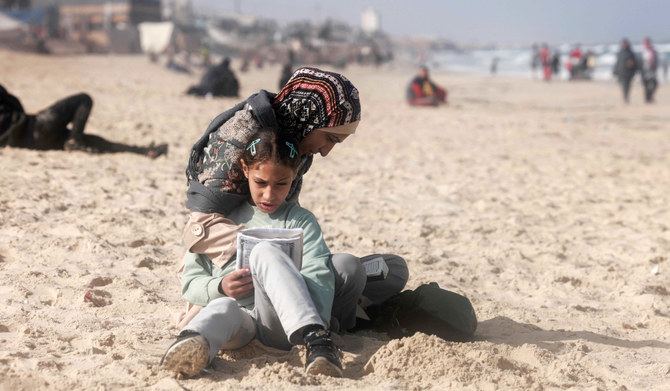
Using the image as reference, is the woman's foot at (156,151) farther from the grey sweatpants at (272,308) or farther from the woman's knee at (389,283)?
the grey sweatpants at (272,308)

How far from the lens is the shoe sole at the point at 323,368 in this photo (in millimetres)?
2543

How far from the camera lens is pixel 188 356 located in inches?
97.7

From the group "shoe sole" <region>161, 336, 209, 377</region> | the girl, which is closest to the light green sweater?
the girl

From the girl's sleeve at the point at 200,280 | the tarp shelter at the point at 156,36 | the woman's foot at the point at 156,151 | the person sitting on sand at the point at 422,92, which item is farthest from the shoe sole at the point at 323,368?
Answer: the tarp shelter at the point at 156,36

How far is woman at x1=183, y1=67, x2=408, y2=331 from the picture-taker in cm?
284

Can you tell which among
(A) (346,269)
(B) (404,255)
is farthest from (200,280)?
(B) (404,255)

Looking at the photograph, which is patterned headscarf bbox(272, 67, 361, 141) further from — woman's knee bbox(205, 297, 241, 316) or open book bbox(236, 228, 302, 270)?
woman's knee bbox(205, 297, 241, 316)

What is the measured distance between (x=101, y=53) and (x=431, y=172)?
102ft

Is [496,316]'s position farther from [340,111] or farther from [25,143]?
[25,143]

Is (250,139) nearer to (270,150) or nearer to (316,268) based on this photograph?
(270,150)

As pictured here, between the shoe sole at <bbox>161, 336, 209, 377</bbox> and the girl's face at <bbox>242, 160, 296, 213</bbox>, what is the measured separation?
1.90 feet

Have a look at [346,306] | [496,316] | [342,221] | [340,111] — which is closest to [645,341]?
[496,316]

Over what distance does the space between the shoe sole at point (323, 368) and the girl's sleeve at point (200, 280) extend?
1.56 feet

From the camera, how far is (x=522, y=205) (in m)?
6.47
